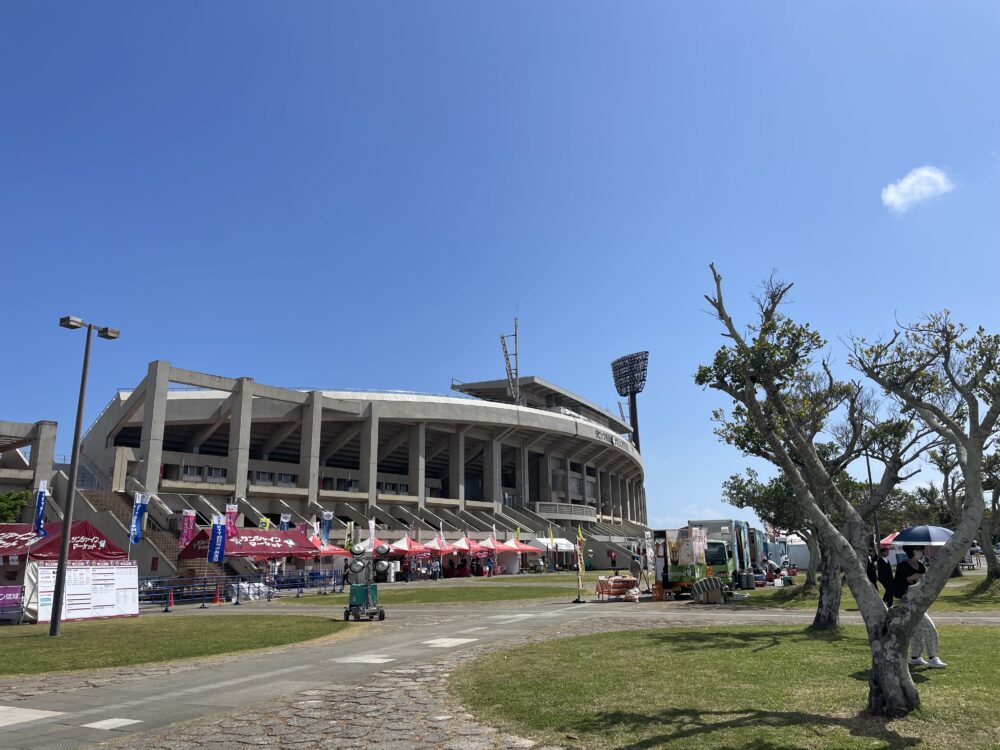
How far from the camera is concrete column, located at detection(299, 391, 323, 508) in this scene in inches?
2197

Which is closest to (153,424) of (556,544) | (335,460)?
(335,460)

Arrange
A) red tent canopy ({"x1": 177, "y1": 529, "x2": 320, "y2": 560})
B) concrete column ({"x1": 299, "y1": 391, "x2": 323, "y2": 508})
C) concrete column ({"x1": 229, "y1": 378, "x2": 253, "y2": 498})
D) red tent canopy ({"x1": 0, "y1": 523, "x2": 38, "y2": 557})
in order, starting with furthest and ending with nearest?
concrete column ({"x1": 299, "y1": 391, "x2": 323, "y2": 508}) → concrete column ({"x1": 229, "y1": 378, "x2": 253, "y2": 498}) → red tent canopy ({"x1": 177, "y1": 529, "x2": 320, "y2": 560}) → red tent canopy ({"x1": 0, "y1": 523, "x2": 38, "y2": 557})

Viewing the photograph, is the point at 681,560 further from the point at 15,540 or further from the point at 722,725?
the point at 15,540

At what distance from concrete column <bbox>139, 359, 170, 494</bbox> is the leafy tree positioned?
6893 millimetres

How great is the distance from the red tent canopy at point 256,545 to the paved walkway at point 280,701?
62.4ft

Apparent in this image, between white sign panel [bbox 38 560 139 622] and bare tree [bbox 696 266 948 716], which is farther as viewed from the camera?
white sign panel [bbox 38 560 139 622]

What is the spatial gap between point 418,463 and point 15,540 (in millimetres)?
43395

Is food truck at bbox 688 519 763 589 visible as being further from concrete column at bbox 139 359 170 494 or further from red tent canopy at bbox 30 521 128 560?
concrete column at bbox 139 359 170 494

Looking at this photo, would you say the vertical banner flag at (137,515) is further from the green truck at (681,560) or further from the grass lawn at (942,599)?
the grass lawn at (942,599)

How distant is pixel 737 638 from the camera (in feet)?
47.1

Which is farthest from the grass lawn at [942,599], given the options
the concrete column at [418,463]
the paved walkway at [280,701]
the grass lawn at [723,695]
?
the concrete column at [418,463]

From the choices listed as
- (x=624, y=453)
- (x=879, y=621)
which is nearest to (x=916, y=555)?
(x=879, y=621)

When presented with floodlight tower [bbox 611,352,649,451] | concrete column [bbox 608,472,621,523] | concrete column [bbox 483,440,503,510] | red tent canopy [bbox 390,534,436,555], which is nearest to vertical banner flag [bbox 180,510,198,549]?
red tent canopy [bbox 390,534,436,555]

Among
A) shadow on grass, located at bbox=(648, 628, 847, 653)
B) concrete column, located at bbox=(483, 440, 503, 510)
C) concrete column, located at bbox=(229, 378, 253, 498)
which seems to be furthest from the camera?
concrete column, located at bbox=(483, 440, 503, 510)
